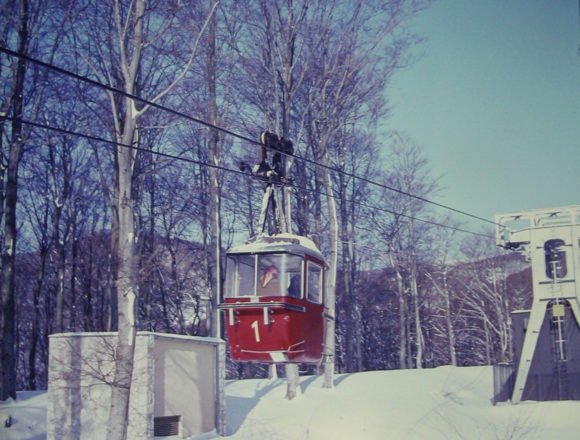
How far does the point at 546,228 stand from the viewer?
2219 cm

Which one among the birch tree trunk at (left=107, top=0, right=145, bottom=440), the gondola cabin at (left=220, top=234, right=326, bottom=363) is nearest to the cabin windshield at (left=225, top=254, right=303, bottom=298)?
the gondola cabin at (left=220, top=234, right=326, bottom=363)

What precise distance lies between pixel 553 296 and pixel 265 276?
14.1 meters

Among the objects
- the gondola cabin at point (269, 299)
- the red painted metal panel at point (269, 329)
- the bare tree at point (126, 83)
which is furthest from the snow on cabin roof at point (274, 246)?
the bare tree at point (126, 83)

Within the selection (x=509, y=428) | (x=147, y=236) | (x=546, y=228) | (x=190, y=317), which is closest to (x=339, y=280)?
(x=190, y=317)

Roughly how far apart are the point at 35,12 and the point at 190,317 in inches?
861

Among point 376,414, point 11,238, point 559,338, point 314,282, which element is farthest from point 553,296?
point 11,238

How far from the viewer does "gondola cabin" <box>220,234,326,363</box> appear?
11.1m

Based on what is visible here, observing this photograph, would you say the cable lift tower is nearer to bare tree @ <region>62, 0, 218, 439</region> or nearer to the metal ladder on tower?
the metal ladder on tower

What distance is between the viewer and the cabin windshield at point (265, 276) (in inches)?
438

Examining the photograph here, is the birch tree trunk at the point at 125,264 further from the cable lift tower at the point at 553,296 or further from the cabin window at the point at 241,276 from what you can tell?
the cable lift tower at the point at 553,296

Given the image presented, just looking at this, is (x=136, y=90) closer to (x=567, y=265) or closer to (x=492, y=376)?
(x=567, y=265)

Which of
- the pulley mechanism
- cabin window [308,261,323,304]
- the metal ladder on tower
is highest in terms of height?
the pulley mechanism

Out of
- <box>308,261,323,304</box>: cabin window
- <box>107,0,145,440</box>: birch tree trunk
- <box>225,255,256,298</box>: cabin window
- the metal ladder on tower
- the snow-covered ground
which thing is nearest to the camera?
<box>225,255,256,298</box>: cabin window

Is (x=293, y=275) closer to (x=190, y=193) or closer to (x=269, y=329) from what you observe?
(x=269, y=329)
